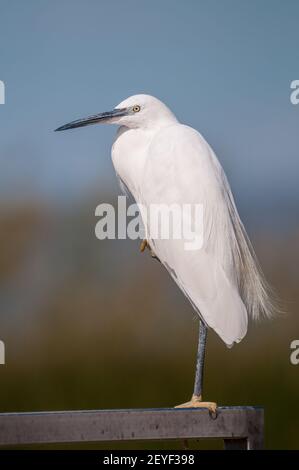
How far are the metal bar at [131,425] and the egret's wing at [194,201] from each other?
0.49 m

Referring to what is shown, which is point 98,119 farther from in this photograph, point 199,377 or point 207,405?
point 207,405

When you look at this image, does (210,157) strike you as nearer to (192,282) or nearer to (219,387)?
(192,282)

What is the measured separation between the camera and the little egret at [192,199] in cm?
199

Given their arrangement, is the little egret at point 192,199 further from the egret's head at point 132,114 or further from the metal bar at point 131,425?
the metal bar at point 131,425

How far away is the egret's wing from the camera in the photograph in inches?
79.2

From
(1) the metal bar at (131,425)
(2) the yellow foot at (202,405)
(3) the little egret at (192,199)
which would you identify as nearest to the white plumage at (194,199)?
(3) the little egret at (192,199)

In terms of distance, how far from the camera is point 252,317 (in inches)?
83.6

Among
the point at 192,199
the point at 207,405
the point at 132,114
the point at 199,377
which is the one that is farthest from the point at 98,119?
the point at 207,405

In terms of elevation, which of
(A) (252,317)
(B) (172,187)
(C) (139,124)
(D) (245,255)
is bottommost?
(A) (252,317)

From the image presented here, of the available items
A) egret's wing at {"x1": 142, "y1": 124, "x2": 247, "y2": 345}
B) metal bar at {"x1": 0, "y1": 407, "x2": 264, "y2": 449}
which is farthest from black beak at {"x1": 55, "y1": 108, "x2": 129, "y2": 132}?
metal bar at {"x1": 0, "y1": 407, "x2": 264, "y2": 449}

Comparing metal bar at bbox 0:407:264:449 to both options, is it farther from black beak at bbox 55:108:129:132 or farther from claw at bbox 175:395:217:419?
black beak at bbox 55:108:129:132

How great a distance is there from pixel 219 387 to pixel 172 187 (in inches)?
70.4
